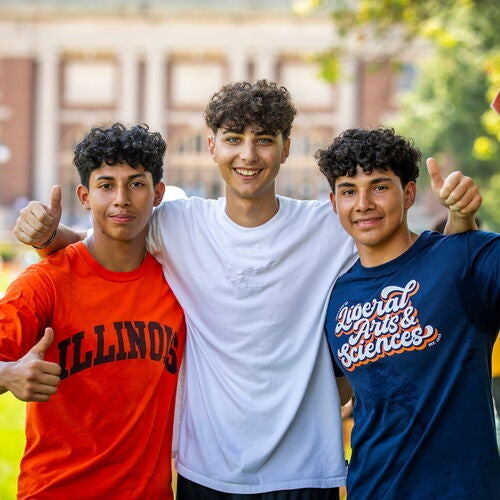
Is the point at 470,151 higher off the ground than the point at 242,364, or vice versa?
the point at 470,151

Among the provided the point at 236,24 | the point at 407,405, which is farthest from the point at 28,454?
the point at 236,24

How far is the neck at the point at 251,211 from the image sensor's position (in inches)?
125

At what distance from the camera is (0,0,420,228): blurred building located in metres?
38.8

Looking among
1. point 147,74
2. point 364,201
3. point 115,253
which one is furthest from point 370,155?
point 147,74

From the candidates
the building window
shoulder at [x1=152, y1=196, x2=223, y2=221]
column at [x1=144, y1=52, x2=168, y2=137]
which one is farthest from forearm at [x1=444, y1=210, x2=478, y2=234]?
the building window

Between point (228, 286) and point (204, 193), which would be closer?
point (228, 286)

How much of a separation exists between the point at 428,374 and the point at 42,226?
1.58 m

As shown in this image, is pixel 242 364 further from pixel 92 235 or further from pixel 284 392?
pixel 92 235

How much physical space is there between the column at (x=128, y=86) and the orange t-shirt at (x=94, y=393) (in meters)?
37.0

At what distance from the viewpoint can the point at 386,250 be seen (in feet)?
9.44

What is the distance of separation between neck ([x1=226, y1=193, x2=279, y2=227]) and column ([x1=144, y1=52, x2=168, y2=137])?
3643 cm

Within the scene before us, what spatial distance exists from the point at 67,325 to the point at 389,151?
4.63 ft

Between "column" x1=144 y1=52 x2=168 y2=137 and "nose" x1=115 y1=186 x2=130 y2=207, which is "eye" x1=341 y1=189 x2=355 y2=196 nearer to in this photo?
"nose" x1=115 y1=186 x2=130 y2=207

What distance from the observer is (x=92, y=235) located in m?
3.17
